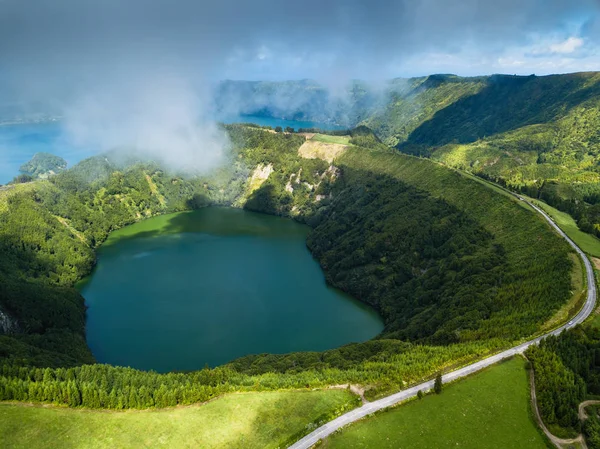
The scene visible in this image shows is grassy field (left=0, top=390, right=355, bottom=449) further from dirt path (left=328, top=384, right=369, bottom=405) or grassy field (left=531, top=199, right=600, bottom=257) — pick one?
grassy field (left=531, top=199, right=600, bottom=257)

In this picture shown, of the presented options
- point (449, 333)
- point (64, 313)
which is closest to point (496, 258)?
point (449, 333)

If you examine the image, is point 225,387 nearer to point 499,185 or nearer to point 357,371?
point 357,371

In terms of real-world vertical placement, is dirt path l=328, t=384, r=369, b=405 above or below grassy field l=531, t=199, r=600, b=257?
below

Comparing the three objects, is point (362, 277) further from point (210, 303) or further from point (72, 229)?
point (72, 229)

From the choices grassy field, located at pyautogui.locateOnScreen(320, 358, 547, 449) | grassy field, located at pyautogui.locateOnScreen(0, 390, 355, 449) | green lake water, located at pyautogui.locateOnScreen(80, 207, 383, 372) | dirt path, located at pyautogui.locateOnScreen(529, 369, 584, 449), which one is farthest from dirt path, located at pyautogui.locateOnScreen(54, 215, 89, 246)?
dirt path, located at pyautogui.locateOnScreen(529, 369, 584, 449)

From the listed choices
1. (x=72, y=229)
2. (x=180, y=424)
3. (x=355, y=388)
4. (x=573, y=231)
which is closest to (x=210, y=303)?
(x=180, y=424)

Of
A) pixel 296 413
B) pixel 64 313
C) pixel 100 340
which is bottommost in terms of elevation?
pixel 100 340
